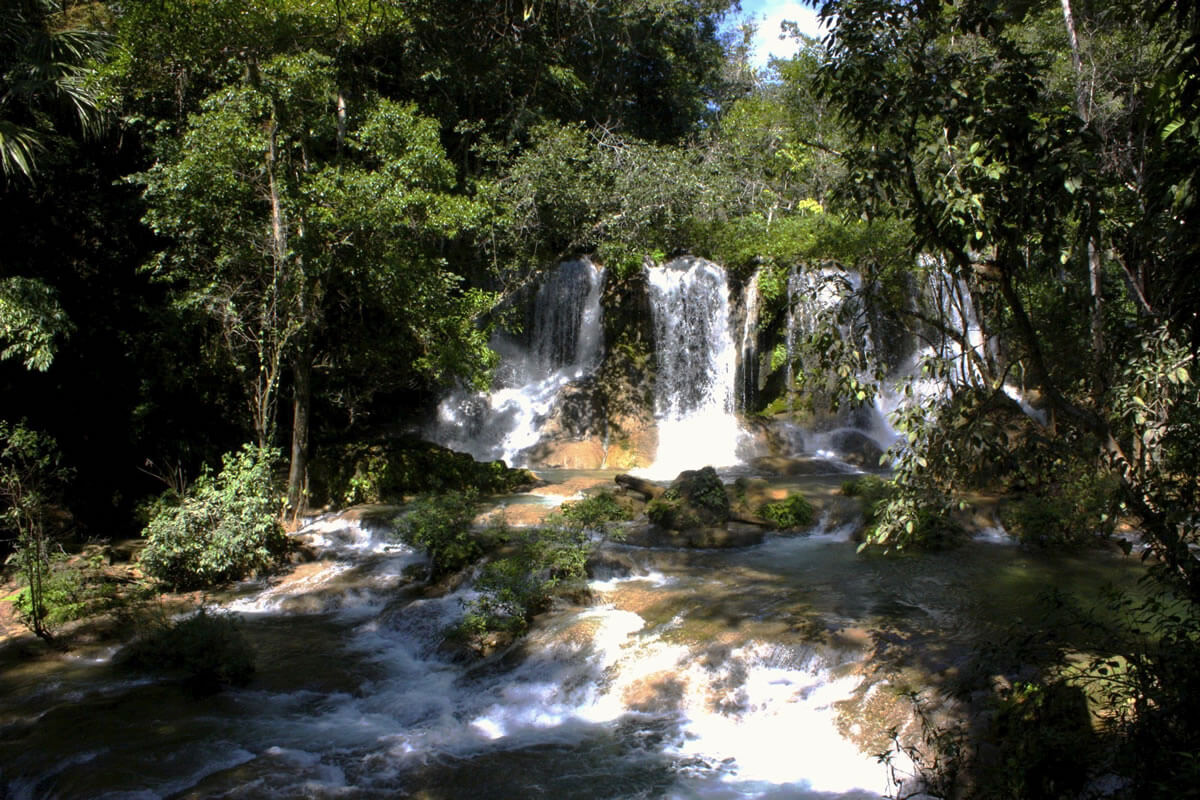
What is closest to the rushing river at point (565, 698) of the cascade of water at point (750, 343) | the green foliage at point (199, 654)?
the green foliage at point (199, 654)

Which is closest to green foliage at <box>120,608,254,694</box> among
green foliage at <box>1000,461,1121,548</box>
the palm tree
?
the palm tree

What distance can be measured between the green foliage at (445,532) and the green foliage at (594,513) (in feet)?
4.01

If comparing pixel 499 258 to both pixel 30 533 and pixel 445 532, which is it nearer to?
pixel 445 532

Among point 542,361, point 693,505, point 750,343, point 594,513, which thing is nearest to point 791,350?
point 750,343

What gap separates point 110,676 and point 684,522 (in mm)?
6561

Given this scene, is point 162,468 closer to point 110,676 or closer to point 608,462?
point 110,676

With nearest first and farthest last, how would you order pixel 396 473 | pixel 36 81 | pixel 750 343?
pixel 36 81 → pixel 396 473 → pixel 750 343

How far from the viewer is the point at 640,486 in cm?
1310

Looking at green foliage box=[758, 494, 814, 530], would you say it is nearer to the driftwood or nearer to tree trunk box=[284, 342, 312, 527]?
the driftwood

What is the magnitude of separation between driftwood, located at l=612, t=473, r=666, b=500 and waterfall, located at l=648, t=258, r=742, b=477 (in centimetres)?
519

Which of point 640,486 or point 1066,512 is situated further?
point 640,486

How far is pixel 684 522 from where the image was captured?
1098 centimetres

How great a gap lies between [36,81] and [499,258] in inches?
398

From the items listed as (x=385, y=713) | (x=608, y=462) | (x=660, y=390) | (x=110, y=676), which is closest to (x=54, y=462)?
(x=110, y=676)
